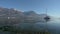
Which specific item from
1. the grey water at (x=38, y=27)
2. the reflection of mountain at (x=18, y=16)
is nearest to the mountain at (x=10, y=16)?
the reflection of mountain at (x=18, y=16)

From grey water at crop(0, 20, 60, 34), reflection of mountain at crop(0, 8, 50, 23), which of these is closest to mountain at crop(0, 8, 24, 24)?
reflection of mountain at crop(0, 8, 50, 23)

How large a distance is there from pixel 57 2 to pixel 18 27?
1.16 meters

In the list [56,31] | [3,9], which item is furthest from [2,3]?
[56,31]

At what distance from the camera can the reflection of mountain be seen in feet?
8.20

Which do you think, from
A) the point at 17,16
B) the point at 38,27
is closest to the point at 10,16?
the point at 17,16

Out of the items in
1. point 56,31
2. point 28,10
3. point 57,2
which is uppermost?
point 57,2

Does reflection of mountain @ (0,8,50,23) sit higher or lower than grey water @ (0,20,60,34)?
higher

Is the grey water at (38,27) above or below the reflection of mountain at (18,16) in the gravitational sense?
below

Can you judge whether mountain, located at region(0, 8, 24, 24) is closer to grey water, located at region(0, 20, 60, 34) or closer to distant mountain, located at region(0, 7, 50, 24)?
distant mountain, located at region(0, 7, 50, 24)

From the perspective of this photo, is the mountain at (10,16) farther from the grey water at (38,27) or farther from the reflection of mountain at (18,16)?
the grey water at (38,27)

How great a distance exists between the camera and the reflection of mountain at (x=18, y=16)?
2498mm

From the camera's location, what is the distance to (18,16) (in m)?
2.54

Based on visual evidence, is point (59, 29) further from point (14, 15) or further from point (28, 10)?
point (14, 15)

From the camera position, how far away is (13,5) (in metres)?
2.53
